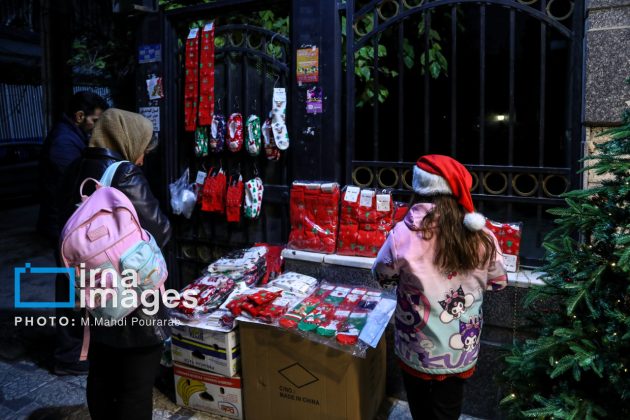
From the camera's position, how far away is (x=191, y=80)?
466 centimetres

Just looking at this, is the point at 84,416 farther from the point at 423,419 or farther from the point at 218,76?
the point at 218,76

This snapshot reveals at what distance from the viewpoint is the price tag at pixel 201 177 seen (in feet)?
15.4

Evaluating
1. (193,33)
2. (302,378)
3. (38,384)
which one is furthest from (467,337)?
(193,33)

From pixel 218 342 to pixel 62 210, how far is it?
1312mm

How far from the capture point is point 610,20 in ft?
10.3

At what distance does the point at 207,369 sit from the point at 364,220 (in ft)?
→ 4.88

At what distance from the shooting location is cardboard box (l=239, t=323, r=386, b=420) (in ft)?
10.6

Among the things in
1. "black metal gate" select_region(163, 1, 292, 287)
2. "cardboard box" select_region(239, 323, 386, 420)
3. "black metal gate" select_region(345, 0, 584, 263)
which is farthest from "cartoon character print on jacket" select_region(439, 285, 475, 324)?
"black metal gate" select_region(163, 1, 292, 287)

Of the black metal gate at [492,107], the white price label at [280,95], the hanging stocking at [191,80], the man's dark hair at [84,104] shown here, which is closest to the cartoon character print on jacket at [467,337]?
the black metal gate at [492,107]

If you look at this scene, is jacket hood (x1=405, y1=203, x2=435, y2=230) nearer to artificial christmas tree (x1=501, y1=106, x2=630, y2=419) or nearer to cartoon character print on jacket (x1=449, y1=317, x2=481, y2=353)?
cartoon character print on jacket (x1=449, y1=317, x2=481, y2=353)

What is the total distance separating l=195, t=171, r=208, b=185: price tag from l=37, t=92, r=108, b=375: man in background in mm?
947

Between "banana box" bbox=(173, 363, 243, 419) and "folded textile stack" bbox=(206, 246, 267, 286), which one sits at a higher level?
"folded textile stack" bbox=(206, 246, 267, 286)

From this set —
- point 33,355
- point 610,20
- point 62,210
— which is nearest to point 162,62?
point 62,210

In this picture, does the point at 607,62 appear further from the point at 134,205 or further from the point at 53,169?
the point at 53,169
